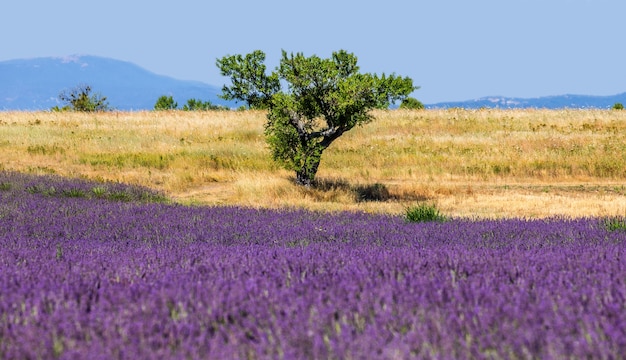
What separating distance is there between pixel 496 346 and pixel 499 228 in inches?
279

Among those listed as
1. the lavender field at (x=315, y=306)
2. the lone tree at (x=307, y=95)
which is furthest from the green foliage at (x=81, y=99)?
the lavender field at (x=315, y=306)

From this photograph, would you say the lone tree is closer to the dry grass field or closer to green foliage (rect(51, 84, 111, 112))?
the dry grass field

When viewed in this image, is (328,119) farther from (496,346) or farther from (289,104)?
(496,346)

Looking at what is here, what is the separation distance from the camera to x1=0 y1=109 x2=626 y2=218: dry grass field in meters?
22.3


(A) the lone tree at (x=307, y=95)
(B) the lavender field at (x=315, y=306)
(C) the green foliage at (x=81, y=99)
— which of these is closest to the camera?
(B) the lavender field at (x=315, y=306)

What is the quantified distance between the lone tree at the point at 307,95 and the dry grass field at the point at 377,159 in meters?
1.52

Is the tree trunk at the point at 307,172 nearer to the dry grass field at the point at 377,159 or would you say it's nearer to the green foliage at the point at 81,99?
the dry grass field at the point at 377,159

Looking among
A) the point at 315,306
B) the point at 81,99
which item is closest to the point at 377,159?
the point at 315,306

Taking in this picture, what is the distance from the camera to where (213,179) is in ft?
92.4

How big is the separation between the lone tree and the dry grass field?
152cm

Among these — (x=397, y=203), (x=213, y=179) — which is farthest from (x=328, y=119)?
(x=213, y=179)

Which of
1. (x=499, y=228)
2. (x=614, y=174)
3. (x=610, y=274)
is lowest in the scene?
(x=614, y=174)

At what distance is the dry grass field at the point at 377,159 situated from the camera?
2228cm

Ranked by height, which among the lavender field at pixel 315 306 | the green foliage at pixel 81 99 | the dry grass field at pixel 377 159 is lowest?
the dry grass field at pixel 377 159
